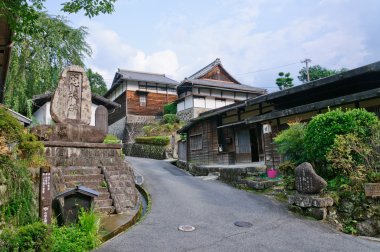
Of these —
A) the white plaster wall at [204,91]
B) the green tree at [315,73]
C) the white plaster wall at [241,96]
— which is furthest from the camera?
the green tree at [315,73]

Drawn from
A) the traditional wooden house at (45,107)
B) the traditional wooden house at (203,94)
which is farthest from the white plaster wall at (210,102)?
the traditional wooden house at (45,107)

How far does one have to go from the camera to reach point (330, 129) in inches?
344

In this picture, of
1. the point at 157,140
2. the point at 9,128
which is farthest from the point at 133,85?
the point at 9,128

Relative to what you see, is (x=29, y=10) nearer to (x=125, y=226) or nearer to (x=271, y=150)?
(x=125, y=226)

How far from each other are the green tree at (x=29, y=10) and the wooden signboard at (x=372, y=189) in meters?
8.33

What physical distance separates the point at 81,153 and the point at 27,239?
237 inches

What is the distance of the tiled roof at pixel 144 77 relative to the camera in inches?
1422

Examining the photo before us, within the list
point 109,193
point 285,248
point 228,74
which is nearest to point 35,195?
point 109,193

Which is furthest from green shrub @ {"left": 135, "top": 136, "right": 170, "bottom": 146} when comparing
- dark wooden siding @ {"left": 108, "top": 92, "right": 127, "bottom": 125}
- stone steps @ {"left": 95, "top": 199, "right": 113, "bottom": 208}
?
stone steps @ {"left": 95, "top": 199, "right": 113, "bottom": 208}

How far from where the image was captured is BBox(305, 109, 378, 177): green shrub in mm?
8508

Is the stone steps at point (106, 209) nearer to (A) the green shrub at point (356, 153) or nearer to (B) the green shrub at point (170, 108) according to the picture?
(A) the green shrub at point (356, 153)

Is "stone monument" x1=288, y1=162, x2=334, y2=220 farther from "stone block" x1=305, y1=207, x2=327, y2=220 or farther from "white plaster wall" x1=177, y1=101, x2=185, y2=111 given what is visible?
"white plaster wall" x1=177, y1=101, x2=185, y2=111

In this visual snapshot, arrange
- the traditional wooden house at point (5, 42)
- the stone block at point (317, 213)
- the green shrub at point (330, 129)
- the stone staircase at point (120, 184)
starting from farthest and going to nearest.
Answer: the stone staircase at point (120, 184)
the green shrub at point (330, 129)
the stone block at point (317, 213)
the traditional wooden house at point (5, 42)

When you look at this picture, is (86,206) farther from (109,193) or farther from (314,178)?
(314,178)
